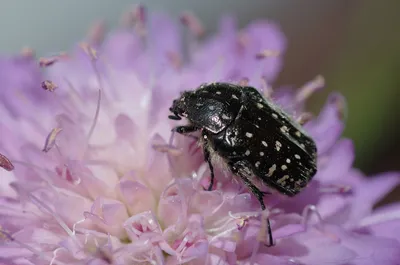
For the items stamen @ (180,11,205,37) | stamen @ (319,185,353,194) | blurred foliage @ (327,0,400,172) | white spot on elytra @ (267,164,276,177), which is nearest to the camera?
white spot on elytra @ (267,164,276,177)

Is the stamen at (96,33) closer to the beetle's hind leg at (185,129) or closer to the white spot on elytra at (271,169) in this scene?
the beetle's hind leg at (185,129)

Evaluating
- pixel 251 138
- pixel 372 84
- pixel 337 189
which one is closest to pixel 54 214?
pixel 251 138

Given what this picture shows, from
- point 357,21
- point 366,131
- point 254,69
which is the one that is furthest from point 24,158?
point 357,21

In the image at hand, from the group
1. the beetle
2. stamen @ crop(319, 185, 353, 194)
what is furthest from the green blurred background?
the beetle

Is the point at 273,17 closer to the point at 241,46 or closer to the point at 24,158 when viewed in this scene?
the point at 241,46

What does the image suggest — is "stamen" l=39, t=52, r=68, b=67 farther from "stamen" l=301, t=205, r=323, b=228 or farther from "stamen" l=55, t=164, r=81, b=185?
"stamen" l=301, t=205, r=323, b=228
